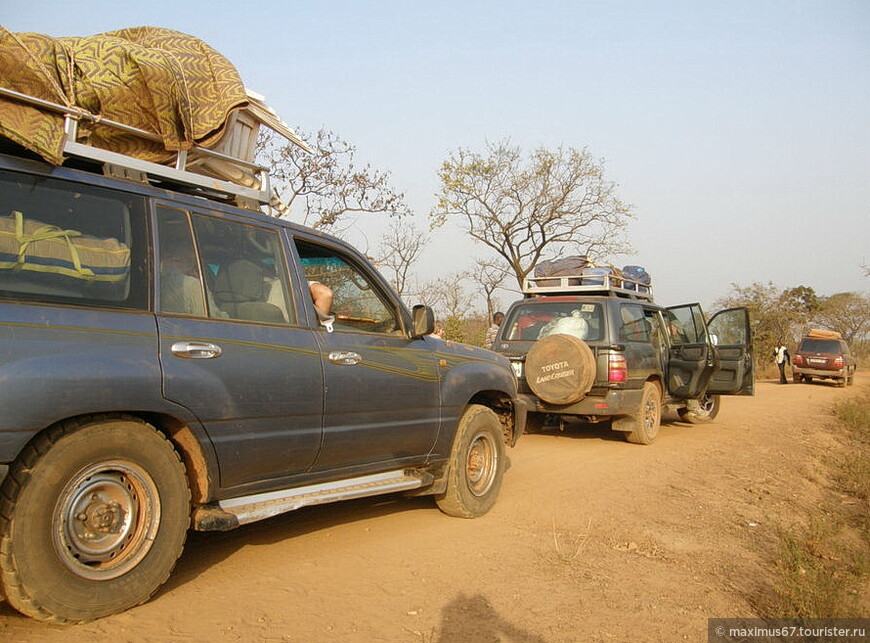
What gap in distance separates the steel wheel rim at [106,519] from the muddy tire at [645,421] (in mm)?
7089

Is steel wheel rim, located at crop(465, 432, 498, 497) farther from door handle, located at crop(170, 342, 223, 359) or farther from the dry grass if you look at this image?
door handle, located at crop(170, 342, 223, 359)

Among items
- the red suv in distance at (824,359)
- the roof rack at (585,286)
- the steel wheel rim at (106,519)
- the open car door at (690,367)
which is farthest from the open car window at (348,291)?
the red suv in distance at (824,359)

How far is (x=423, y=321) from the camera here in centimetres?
503

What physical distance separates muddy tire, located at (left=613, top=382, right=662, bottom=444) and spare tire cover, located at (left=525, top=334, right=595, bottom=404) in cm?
111

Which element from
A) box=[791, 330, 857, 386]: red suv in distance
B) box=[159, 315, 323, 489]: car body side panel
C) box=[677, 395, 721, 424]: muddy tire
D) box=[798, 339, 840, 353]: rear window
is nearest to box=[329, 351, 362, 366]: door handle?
box=[159, 315, 323, 489]: car body side panel

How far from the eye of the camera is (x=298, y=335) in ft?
13.7

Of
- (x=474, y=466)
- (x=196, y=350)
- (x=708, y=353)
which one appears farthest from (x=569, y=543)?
(x=708, y=353)

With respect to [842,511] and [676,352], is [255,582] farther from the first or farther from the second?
[676,352]

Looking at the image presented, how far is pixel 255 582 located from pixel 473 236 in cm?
2310

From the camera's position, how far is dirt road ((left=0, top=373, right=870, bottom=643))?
11.5 ft

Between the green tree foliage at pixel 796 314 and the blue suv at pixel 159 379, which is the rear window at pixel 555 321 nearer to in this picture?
the blue suv at pixel 159 379

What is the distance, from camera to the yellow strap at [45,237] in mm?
3119

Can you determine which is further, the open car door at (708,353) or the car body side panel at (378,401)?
the open car door at (708,353)

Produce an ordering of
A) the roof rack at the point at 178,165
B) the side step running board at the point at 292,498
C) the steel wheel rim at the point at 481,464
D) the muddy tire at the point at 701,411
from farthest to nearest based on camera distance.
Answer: the muddy tire at the point at 701,411 → the steel wheel rim at the point at 481,464 → the side step running board at the point at 292,498 → the roof rack at the point at 178,165
